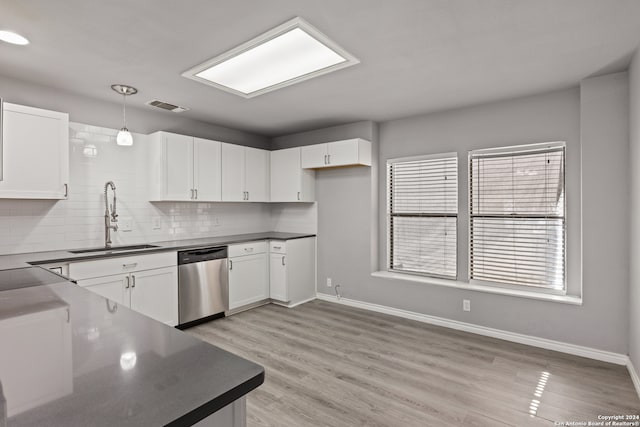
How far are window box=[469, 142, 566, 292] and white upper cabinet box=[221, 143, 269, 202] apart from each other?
9.39ft

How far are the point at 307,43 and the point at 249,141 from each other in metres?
3.00

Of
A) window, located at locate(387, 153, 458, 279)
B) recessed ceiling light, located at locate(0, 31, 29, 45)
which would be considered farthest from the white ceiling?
window, located at locate(387, 153, 458, 279)

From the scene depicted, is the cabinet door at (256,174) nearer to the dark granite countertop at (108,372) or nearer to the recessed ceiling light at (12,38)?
the recessed ceiling light at (12,38)

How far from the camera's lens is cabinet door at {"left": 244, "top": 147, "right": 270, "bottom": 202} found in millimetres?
4801

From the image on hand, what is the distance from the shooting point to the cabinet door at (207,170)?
413cm

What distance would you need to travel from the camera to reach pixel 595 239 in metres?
2.95

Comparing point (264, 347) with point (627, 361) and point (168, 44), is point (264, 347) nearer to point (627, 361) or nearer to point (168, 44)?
point (168, 44)

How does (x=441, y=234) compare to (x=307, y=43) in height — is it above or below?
below

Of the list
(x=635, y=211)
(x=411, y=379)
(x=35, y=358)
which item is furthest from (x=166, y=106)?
(x=635, y=211)

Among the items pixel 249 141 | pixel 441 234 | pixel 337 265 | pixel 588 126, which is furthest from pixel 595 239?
pixel 249 141

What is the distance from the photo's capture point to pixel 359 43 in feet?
7.77

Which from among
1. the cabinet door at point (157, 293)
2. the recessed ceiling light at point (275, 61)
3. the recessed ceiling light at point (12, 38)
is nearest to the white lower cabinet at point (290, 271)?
the cabinet door at point (157, 293)

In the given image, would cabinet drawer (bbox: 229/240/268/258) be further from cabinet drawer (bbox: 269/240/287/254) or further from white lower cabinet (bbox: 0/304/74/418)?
white lower cabinet (bbox: 0/304/74/418)

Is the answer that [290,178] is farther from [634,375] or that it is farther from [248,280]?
[634,375]
